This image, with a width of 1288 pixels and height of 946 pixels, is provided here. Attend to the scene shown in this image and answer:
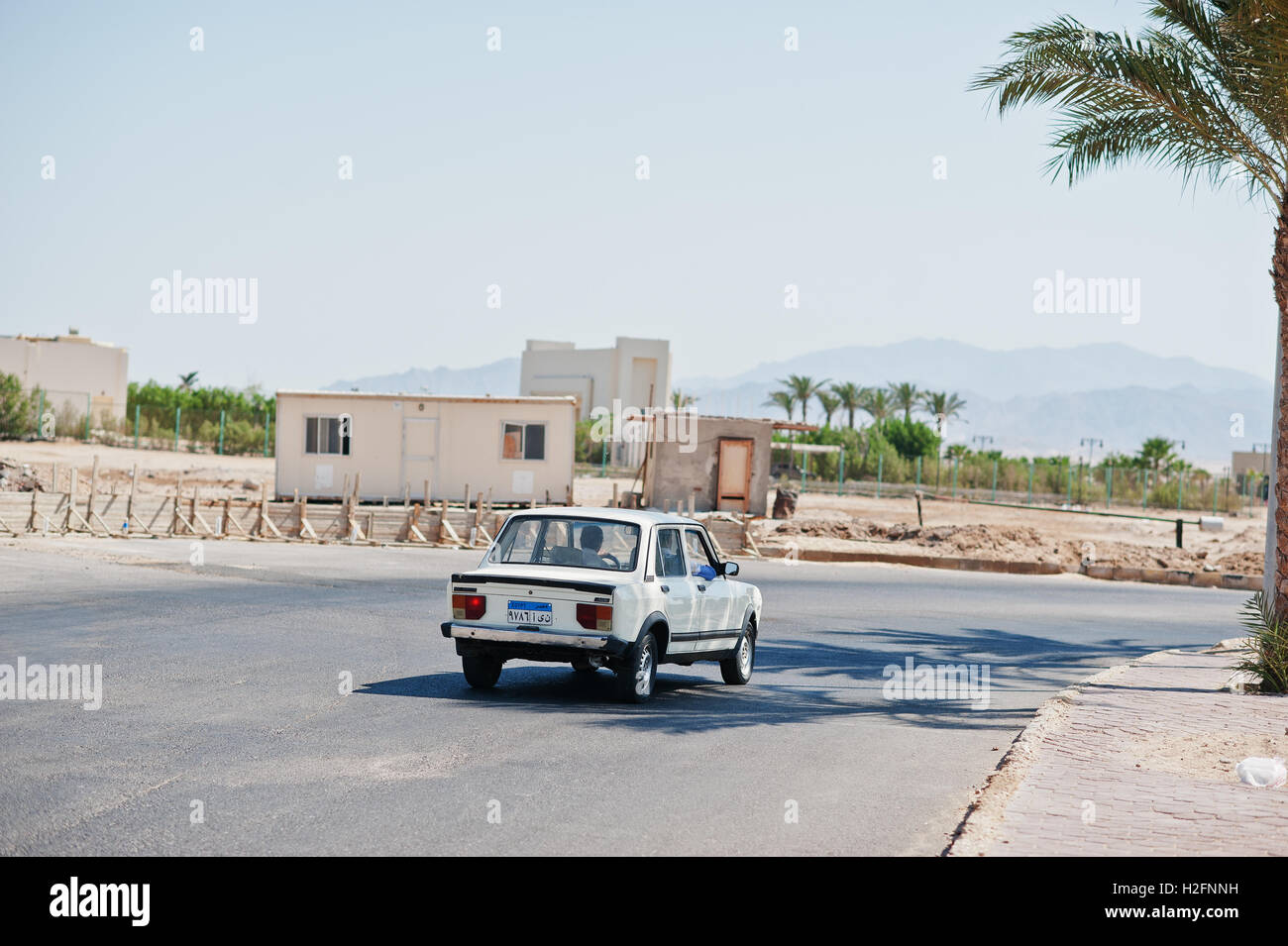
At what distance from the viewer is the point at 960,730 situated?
10531 mm

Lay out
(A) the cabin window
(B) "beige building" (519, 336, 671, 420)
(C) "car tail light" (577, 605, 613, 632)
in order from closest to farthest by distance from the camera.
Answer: (C) "car tail light" (577, 605, 613, 632)
(A) the cabin window
(B) "beige building" (519, 336, 671, 420)

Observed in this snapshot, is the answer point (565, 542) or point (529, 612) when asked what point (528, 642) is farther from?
point (565, 542)

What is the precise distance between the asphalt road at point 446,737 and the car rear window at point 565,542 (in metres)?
1.16

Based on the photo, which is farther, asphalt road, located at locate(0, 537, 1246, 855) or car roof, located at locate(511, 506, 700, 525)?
car roof, located at locate(511, 506, 700, 525)

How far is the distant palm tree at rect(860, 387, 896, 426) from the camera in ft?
345

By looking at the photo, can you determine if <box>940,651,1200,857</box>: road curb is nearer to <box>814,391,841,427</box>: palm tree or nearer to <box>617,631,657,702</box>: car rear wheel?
<box>617,631,657,702</box>: car rear wheel

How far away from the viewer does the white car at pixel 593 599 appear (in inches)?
419

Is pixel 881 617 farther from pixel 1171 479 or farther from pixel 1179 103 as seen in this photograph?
pixel 1171 479

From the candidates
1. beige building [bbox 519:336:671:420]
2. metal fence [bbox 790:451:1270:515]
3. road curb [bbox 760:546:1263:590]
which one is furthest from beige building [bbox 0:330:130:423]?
road curb [bbox 760:546:1263:590]

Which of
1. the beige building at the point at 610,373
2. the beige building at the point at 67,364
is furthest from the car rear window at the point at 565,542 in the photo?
the beige building at the point at 67,364

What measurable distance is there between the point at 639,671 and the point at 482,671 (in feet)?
4.57

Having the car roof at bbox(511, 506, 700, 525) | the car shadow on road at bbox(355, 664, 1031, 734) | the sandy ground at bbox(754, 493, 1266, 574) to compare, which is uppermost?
Answer: the car roof at bbox(511, 506, 700, 525)

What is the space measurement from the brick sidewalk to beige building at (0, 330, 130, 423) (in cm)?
8073

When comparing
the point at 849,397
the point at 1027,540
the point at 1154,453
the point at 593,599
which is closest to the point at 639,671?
the point at 593,599
